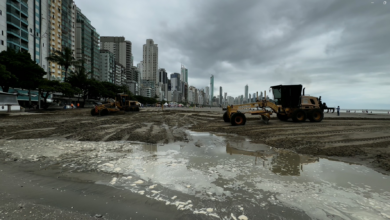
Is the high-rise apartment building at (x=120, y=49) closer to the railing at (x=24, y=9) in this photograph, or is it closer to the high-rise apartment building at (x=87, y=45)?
the high-rise apartment building at (x=87, y=45)

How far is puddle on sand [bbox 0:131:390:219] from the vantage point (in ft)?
9.03

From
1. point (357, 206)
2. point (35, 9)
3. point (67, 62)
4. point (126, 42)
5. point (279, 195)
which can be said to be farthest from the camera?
point (126, 42)

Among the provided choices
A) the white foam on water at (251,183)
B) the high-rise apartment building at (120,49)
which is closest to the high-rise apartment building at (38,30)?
the white foam on water at (251,183)

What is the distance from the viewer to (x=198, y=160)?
520cm

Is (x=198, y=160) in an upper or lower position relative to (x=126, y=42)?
lower

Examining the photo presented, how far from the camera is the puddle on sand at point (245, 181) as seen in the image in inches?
108

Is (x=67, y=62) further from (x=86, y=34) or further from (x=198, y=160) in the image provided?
(x=86, y=34)

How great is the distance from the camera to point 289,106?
1556 cm

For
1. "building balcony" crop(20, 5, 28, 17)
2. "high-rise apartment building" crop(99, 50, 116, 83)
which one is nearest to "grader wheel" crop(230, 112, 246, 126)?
"building balcony" crop(20, 5, 28, 17)

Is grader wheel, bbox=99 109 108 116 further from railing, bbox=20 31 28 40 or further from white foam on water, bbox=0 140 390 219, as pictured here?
railing, bbox=20 31 28 40

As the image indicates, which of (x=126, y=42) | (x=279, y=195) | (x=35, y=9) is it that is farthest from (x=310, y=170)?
(x=126, y=42)

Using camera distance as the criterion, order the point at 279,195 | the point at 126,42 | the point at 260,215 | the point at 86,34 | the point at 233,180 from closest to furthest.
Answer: the point at 260,215 → the point at 279,195 → the point at 233,180 → the point at 86,34 → the point at 126,42

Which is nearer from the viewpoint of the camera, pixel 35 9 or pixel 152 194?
pixel 152 194

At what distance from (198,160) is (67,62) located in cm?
5174
